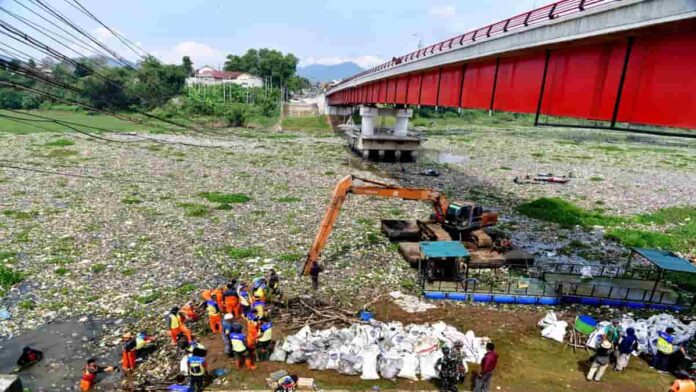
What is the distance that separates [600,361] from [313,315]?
7192 mm

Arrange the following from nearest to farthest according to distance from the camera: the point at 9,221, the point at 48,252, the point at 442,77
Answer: the point at 48,252 < the point at 9,221 < the point at 442,77

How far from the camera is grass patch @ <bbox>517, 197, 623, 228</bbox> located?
2041 centimetres

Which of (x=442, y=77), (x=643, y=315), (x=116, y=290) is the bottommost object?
(x=116, y=290)

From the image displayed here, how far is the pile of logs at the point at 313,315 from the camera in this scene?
1095cm

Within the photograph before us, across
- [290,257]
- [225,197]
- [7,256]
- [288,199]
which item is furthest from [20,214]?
[290,257]

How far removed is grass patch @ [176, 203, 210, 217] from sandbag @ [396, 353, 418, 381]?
13625 millimetres

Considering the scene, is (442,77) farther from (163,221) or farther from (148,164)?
(148,164)

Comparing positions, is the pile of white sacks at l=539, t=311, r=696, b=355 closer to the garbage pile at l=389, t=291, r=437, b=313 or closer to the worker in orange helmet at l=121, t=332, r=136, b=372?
the garbage pile at l=389, t=291, r=437, b=313

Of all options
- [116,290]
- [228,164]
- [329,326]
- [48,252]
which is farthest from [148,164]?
[329,326]

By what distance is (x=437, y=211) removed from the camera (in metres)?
15.9

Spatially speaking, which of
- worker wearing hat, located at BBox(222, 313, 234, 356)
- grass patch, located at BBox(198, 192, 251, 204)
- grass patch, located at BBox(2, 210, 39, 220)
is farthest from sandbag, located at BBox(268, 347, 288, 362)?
grass patch, located at BBox(2, 210, 39, 220)

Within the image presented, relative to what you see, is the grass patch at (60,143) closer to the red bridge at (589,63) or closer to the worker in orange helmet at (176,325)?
the worker in orange helmet at (176,325)

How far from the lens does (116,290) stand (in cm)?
1262

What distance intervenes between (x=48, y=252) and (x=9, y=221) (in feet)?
16.4
